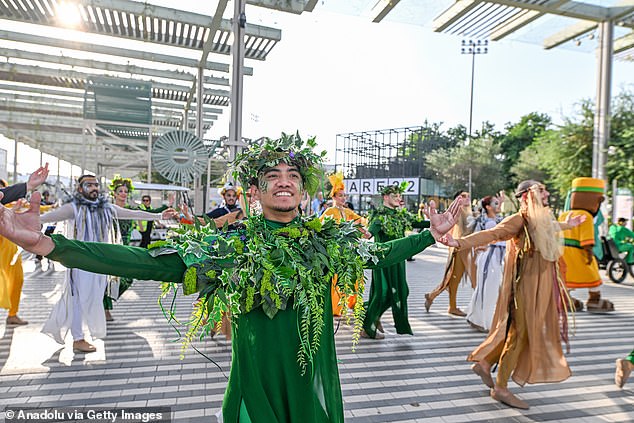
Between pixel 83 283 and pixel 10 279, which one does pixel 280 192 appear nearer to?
pixel 83 283

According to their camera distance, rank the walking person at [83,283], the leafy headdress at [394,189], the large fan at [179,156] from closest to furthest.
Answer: the walking person at [83,283] < the leafy headdress at [394,189] < the large fan at [179,156]

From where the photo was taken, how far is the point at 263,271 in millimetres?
2037

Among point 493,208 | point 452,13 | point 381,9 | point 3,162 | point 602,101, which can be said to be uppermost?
point 452,13

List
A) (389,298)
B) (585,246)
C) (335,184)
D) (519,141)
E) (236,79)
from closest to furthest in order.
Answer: (389,298), (335,184), (585,246), (236,79), (519,141)

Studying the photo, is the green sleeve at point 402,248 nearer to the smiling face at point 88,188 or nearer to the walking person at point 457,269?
the smiling face at point 88,188

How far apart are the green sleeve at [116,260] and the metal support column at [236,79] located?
8.55 metres

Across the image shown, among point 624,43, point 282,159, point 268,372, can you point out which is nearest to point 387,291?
point 282,159

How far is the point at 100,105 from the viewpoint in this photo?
1611 cm

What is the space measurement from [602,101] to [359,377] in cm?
1379

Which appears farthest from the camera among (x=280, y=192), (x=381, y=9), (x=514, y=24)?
(x=514, y=24)

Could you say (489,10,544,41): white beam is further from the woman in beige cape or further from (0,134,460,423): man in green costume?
(0,134,460,423): man in green costume

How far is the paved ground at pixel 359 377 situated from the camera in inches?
157

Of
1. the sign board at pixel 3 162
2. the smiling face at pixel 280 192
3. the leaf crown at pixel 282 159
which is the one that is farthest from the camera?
the sign board at pixel 3 162

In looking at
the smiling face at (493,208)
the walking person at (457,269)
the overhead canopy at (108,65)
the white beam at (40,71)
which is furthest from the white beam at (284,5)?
the white beam at (40,71)
